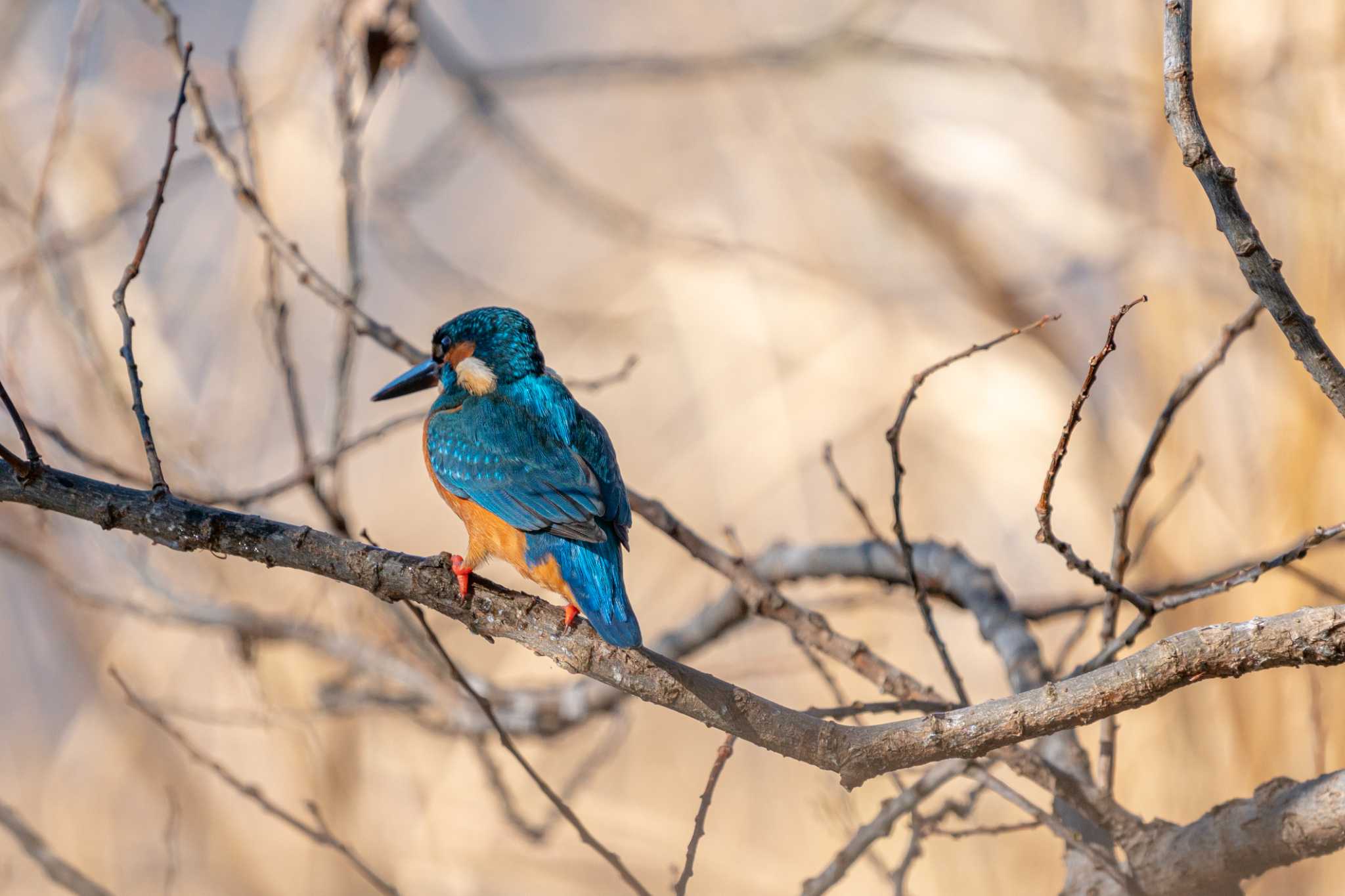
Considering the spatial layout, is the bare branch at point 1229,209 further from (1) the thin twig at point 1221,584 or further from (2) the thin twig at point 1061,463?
(1) the thin twig at point 1221,584

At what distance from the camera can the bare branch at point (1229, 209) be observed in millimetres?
1195

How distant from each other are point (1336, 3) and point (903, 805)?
2998mm

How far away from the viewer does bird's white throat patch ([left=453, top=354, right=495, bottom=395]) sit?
2.16m

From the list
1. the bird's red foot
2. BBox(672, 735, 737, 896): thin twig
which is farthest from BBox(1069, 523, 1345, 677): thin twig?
the bird's red foot

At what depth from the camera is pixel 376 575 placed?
150 centimetres

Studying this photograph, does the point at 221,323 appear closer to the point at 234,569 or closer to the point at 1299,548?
the point at 234,569

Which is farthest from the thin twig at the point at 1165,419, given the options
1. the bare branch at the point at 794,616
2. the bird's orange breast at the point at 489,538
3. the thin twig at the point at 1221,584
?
the bird's orange breast at the point at 489,538

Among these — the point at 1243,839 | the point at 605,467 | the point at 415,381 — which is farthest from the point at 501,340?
the point at 1243,839

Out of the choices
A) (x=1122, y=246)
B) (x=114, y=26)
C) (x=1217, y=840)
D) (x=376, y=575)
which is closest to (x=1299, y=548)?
(x=1217, y=840)

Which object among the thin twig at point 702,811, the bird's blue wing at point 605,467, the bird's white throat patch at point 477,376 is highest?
the bird's white throat patch at point 477,376

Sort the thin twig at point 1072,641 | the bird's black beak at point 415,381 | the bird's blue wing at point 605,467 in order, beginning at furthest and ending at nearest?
the bird's black beak at point 415,381 < the thin twig at point 1072,641 < the bird's blue wing at point 605,467

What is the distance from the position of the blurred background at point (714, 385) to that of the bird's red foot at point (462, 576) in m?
1.09

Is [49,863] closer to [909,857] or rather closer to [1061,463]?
[909,857]

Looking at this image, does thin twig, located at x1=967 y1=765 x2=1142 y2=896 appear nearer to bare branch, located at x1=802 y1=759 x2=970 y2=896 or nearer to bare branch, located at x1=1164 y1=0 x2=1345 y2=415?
bare branch, located at x1=802 y1=759 x2=970 y2=896
